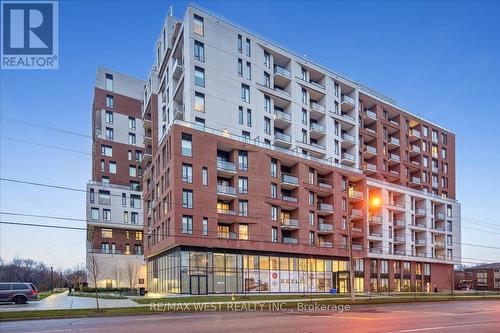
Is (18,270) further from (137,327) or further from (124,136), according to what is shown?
(137,327)

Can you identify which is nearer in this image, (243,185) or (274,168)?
(243,185)

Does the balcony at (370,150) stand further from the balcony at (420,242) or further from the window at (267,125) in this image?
the window at (267,125)

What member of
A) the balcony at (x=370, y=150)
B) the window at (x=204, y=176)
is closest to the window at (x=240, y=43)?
the window at (x=204, y=176)

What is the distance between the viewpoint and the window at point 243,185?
56.1 meters

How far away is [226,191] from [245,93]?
16290 mm

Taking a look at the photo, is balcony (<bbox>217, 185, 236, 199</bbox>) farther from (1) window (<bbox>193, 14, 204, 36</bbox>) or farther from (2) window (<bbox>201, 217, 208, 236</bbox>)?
(1) window (<bbox>193, 14, 204, 36</bbox>)

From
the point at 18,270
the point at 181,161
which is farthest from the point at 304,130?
the point at 18,270

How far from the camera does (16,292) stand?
33969 millimetres

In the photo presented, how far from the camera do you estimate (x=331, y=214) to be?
66188 millimetres

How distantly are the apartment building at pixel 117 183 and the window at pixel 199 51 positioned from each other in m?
40.2

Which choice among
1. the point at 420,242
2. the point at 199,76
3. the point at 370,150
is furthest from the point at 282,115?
the point at 420,242

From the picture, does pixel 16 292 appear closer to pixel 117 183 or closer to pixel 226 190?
pixel 226 190

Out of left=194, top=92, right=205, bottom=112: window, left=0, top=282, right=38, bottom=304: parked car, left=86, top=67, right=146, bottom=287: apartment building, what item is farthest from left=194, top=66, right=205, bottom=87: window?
left=86, top=67, right=146, bottom=287: apartment building

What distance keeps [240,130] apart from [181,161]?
1251cm
